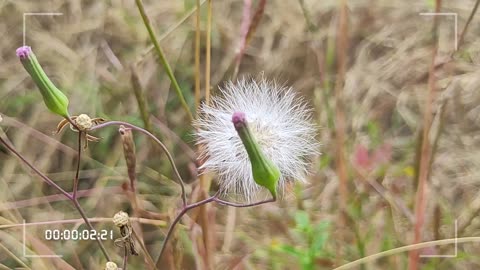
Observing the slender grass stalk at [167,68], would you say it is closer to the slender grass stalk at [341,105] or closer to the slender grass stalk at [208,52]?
the slender grass stalk at [208,52]

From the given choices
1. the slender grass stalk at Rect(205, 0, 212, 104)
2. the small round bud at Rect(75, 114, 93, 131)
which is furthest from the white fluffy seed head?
the small round bud at Rect(75, 114, 93, 131)

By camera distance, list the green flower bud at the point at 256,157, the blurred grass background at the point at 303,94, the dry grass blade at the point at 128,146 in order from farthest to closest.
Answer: the blurred grass background at the point at 303,94
the dry grass blade at the point at 128,146
the green flower bud at the point at 256,157

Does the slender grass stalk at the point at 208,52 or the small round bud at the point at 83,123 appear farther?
the slender grass stalk at the point at 208,52

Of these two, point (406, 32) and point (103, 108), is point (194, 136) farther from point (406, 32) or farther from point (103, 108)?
point (406, 32)

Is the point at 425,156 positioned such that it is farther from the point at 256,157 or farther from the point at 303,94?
the point at 256,157

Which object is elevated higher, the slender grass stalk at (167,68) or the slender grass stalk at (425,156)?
the slender grass stalk at (167,68)

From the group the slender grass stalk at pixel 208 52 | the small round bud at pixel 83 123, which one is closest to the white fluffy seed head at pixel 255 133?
the slender grass stalk at pixel 208 52

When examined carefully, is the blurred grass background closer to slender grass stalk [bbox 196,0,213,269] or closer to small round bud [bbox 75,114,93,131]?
slender grass stalk [bbox 196,0,213,269]

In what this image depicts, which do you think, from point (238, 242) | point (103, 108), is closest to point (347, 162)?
point (238, 242)
